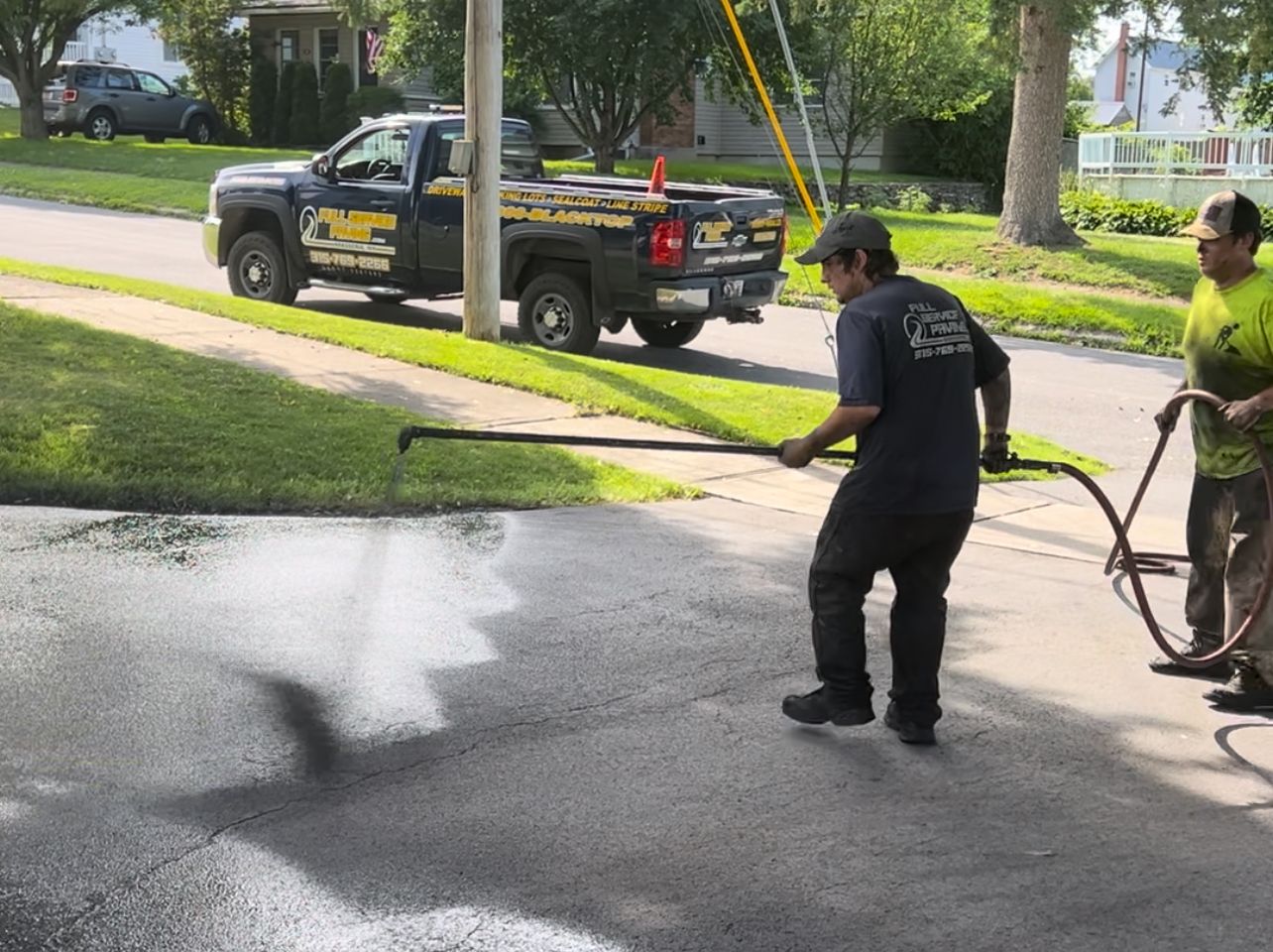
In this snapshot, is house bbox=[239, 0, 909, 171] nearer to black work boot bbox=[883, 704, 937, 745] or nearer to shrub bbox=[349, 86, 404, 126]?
shrub bbox=[349, 86, 404, 126]

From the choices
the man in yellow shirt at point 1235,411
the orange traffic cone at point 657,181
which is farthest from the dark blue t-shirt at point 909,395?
the orange traffic cone at point 657,181

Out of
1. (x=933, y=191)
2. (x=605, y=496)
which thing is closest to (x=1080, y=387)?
(x=605, y=496)

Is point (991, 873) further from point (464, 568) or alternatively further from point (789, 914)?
A: point (464, 568)

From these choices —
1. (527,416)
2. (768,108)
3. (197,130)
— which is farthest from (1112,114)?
(527,416)

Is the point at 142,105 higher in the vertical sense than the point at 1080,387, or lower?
higher

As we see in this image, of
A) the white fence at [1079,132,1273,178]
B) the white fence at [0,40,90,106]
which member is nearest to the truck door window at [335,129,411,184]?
the white fence at [1079,132,1273,178]

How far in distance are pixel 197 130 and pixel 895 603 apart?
37211 mm

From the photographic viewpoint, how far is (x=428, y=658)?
6.15m

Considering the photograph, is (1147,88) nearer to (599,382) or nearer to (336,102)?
(336,102)

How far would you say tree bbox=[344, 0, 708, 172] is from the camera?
28.1 metres

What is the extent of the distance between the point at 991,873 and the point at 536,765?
1469 millimetres

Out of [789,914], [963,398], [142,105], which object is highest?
[142,105]

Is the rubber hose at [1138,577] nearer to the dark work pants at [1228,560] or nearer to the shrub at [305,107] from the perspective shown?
the dark work pants at [1228,560]

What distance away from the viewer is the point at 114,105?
→ 3828 cm
